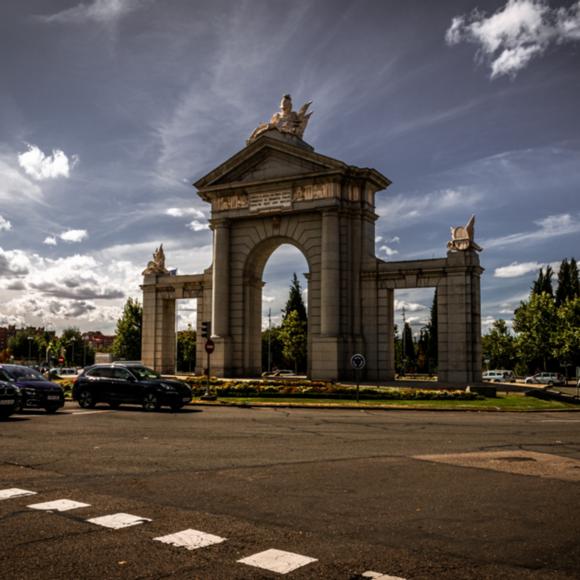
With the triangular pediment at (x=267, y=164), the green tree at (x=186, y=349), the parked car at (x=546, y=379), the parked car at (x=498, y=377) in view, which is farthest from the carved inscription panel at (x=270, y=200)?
the green tree at (x=186, y=349)

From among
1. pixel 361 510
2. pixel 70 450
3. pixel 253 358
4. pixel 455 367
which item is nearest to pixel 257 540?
pixel 361 510

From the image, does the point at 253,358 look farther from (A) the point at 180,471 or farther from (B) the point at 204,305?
(A) the point at 180,471

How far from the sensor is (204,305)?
4431 cm

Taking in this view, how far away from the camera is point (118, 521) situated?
743 centimetres

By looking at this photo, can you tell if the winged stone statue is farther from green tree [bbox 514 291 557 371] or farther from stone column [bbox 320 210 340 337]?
green tree [bbox 514 291 557 371]

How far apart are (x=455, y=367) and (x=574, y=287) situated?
42381 mm

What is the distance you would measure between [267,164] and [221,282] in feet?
25.8

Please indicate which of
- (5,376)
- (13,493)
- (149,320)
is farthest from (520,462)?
(149,320)

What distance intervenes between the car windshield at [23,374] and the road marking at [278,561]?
61.4ft

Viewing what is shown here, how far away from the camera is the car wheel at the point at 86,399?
24531mm

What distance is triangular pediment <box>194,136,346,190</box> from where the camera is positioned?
39406 millimetres

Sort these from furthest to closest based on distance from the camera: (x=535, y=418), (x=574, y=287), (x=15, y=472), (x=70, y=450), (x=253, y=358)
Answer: (x=574, y=287) → (x=253, y=358) → (x=535, y=418) → (x=70, y=450) → (x=15, y=472)

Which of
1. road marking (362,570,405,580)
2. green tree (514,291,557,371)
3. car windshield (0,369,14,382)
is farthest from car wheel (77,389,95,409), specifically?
green tree (514,291,557,371)

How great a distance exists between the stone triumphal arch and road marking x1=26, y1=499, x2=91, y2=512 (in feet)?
96.4
